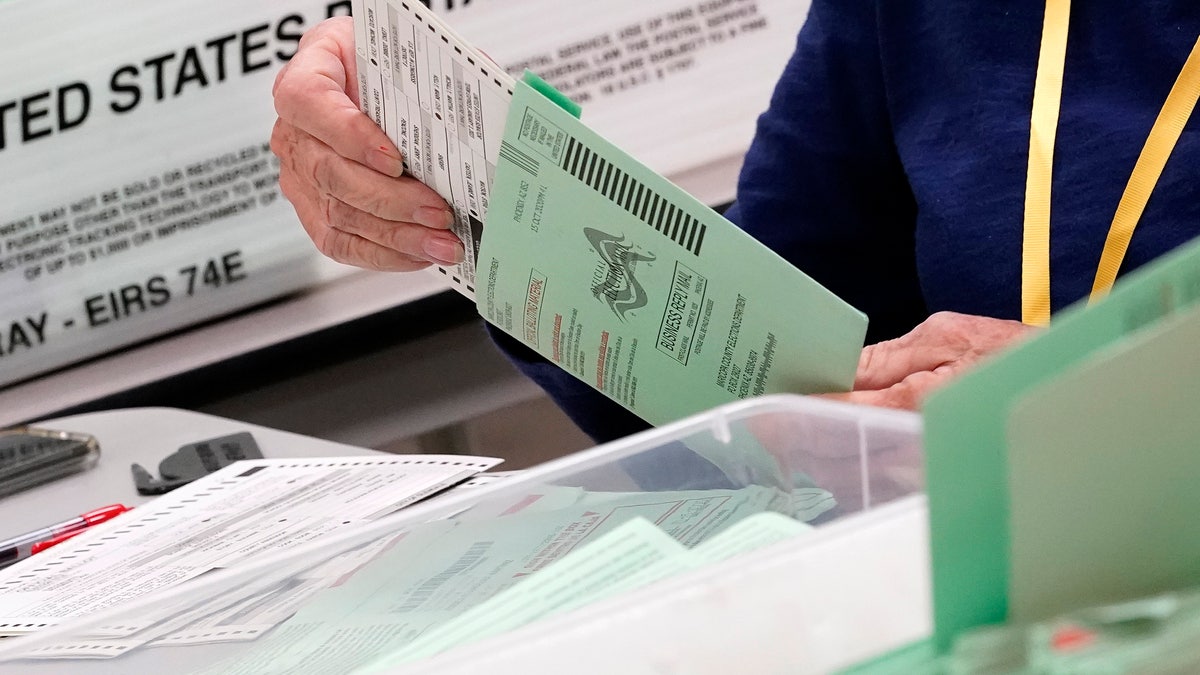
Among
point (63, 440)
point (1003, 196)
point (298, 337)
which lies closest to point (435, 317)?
point (298, 337)

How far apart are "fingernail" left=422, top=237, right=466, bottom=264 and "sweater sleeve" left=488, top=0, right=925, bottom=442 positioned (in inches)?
7.1

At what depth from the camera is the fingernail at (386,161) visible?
2.28ft

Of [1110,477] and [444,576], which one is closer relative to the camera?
[1110,477]

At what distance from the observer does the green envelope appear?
0.73 feet

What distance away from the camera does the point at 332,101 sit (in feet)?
2.37

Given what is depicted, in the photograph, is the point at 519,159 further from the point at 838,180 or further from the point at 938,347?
the point at 838,180

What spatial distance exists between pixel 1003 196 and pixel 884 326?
0.19 metres

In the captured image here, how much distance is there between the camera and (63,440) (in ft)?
3.27

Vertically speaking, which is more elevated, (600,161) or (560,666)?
(600,161)

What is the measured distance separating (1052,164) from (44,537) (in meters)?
0.67

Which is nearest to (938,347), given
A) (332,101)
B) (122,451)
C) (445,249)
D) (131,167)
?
(445,249)

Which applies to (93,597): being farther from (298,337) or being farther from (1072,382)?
(298,337)

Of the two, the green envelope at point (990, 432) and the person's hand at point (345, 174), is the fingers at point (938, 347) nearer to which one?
the person's hand at point (345, 174)

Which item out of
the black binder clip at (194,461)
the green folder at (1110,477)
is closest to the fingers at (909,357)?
the green folder at (1110,477)
